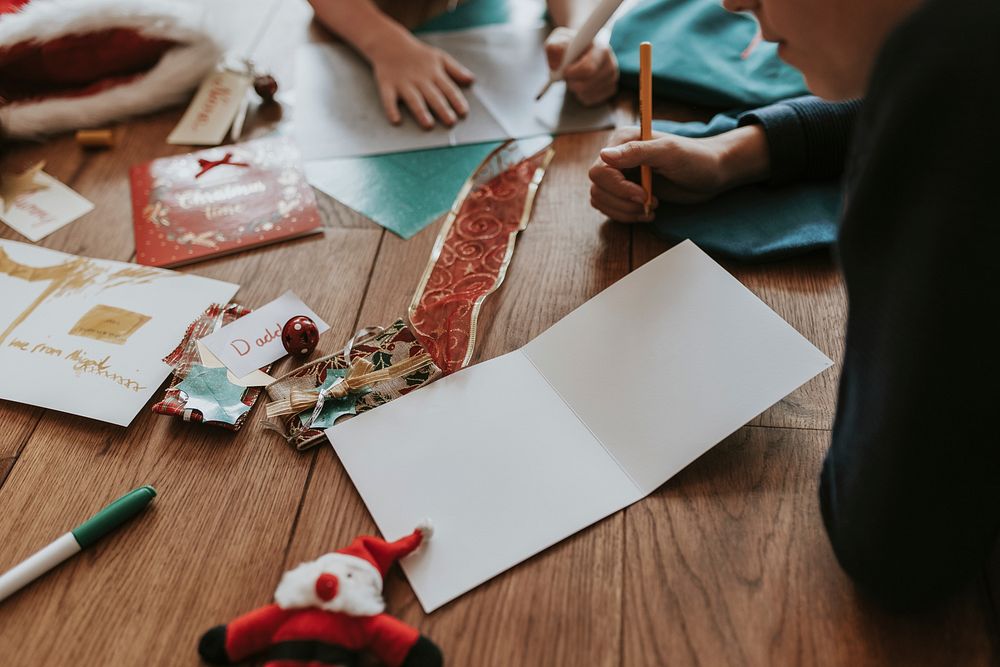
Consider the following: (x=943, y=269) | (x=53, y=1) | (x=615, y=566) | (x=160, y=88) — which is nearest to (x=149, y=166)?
(x=160, y=88)

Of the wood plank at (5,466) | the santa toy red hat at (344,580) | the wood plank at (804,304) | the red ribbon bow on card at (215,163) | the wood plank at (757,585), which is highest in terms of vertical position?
the wood plank at (5,466)

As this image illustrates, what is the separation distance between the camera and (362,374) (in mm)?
723

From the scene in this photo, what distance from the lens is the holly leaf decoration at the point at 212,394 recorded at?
2.31 feet

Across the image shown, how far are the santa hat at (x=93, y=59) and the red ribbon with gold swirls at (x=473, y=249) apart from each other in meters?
0.45

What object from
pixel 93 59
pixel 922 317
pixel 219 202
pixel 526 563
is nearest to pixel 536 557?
pixel 526 563

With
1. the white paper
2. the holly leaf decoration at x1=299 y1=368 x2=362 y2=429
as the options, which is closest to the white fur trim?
the holly leaf decoration at x1=299 y1=368 x2=362 y2=429

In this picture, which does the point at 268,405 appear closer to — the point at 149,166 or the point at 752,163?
the point at 149,166

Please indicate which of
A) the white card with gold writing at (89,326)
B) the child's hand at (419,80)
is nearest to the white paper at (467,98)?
the child's hand at (419,80)

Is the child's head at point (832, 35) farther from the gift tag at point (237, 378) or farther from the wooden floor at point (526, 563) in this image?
the gift tag at point (237, 378)

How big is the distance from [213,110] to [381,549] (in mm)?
698

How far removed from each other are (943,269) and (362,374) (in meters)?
0.47

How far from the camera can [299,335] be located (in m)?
0.75

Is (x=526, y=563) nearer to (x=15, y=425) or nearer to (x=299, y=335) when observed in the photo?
(x=299, y=335)

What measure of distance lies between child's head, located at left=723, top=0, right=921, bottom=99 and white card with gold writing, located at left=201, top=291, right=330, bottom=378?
0.48 metres
